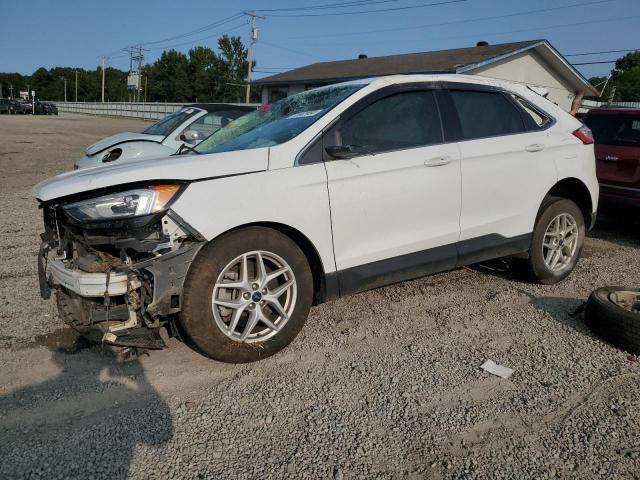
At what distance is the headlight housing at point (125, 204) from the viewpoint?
2924 mm

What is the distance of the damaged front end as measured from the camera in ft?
9.56

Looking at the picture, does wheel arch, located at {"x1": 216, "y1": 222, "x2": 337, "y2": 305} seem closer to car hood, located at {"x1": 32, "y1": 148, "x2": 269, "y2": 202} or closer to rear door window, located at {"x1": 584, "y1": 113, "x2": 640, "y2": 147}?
car hood, located at {"x1": 32, "y1": 148, "x2": 269, "y2": 202}

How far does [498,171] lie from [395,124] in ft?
3.36

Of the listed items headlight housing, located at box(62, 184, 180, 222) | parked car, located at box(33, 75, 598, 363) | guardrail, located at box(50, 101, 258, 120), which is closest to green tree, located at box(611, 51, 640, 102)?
guardrail, located at box(50, 101, 258, 120)

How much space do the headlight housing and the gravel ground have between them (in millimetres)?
1008

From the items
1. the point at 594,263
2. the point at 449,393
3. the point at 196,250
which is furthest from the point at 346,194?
the point at 594,263

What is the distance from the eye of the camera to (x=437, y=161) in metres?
3.92

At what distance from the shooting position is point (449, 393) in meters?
3.04

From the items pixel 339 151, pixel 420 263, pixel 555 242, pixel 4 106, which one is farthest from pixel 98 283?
pixel 4 106

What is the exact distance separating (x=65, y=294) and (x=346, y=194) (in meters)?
1.89

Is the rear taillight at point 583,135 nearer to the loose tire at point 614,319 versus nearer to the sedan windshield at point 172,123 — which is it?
the loose tire at point 614,319

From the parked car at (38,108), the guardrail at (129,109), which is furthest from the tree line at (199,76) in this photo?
the parked car at (38,108)

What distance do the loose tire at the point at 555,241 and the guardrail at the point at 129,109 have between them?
33.9 metres

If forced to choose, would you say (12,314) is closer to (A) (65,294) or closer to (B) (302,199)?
(A) (65,294)
